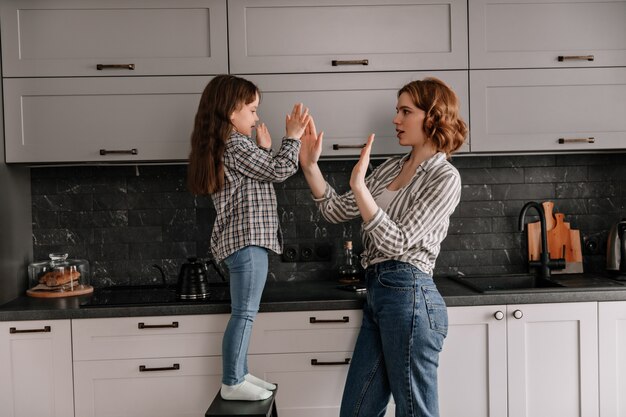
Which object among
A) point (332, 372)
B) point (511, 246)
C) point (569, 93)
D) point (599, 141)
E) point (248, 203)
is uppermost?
point (569, 93)

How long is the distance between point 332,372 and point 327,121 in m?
1.07

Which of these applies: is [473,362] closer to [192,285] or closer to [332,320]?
[332,320]

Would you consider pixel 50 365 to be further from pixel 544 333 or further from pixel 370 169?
pixel 544 333

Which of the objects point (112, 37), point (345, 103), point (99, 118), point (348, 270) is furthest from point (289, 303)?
point (112, 37)

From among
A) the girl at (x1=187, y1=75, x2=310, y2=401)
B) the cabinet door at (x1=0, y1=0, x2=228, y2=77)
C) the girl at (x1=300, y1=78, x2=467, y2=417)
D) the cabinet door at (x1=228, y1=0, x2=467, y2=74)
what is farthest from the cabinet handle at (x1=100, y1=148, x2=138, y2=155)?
the girl at (x1=300, y1=78, x2=467, y2=417)

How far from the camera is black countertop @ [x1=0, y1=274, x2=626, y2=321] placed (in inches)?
105

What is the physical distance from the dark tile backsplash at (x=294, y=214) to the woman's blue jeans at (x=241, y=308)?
0.74 meters

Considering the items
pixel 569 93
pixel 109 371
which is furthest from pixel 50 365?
pixel 569 93

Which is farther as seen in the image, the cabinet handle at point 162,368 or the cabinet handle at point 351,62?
the cabinet handle at point 351,62

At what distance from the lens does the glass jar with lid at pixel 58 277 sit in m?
2.95

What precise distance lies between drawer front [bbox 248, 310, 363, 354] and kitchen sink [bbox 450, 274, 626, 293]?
577 mm

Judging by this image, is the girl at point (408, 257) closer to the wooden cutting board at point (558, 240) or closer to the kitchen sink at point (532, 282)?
the kitchen sink at point (532, 282)

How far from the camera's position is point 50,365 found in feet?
8.77

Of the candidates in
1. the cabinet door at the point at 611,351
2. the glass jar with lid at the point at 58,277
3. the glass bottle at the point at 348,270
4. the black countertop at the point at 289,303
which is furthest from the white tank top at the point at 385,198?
the glass jar with lid at the point at 58,277
